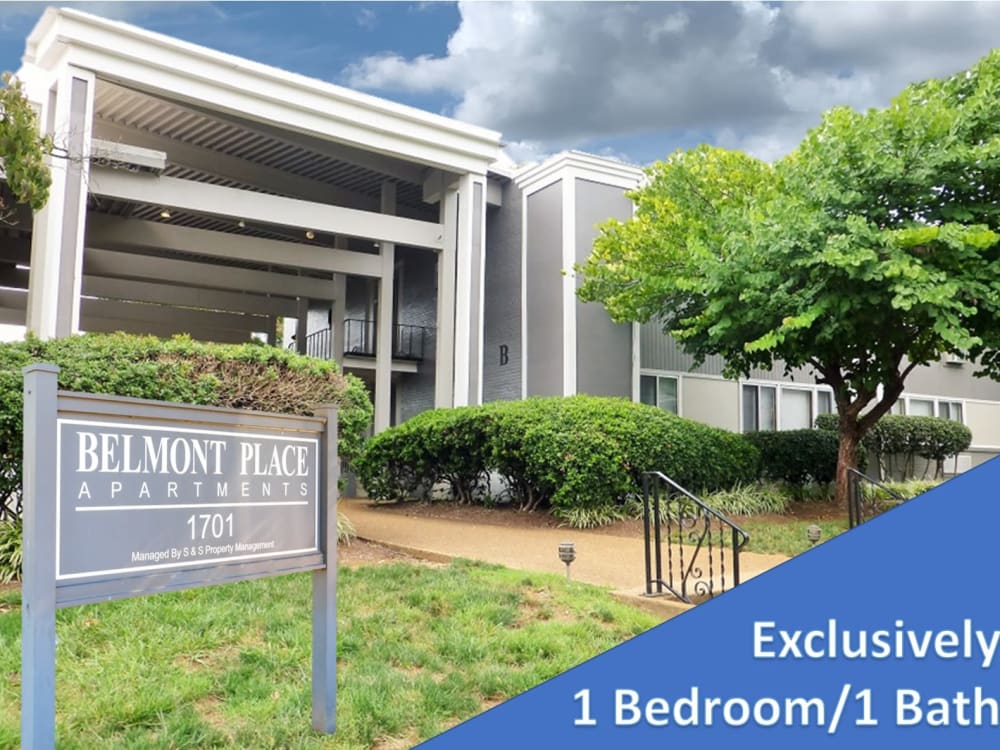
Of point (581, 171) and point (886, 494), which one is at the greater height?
point (581, 171)

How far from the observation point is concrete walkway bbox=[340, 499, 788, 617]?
7536 millimetres

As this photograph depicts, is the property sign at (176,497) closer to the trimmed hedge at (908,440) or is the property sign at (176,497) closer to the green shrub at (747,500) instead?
the green shrub at (747,500)

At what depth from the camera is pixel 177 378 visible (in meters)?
7.39

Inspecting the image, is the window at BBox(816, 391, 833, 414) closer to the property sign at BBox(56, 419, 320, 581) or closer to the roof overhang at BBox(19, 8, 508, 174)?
the roof overhang at BBox(19, 8, 508, 174)

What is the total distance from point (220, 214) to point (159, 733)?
11125mm

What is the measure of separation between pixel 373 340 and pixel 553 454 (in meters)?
9.87

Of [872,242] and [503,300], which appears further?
[503,300]

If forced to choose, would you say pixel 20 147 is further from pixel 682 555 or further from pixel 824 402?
pixel 824 402

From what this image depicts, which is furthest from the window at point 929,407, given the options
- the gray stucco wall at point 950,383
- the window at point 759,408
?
the window at point 759,408

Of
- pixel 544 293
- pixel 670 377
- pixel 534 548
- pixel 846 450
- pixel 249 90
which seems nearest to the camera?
pixel 534 548

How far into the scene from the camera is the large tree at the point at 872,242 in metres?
10.9

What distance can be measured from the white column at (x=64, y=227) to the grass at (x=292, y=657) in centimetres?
688

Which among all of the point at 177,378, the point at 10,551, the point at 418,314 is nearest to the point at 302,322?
the point at 418,314

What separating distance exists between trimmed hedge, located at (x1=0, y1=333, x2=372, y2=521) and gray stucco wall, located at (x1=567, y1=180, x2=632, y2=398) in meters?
8.34
